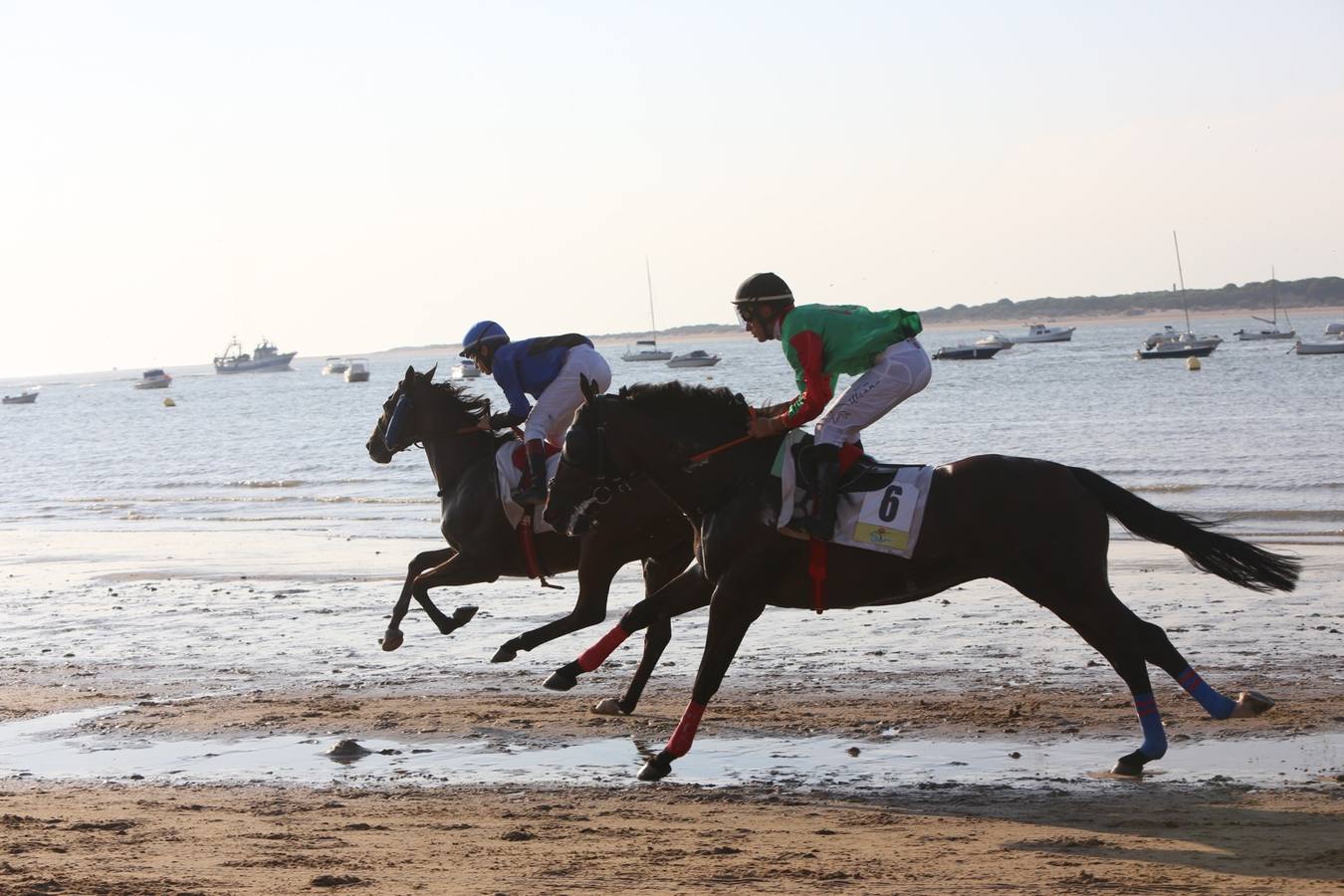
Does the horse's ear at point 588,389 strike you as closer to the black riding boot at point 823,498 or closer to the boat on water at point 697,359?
the black riding boot at point 823,498

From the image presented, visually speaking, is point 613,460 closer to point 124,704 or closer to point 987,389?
point 124,704

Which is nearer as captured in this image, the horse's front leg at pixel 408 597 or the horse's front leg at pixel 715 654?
the horse's front leg at pixel 715 654

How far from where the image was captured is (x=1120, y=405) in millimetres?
56531

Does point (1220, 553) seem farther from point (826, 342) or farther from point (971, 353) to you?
point (971, 353)

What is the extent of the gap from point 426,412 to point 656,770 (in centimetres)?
432

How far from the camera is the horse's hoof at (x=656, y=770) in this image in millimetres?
8469

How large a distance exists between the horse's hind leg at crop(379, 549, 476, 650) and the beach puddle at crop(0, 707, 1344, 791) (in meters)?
1.76

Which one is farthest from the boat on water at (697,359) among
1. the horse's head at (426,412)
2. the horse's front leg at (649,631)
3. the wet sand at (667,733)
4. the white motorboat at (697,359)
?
the horse's front leg at (649,631)

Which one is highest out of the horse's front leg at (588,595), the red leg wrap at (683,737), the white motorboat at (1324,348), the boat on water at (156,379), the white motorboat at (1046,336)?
the boat on water at (156,379)

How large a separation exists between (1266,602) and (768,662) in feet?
15.5

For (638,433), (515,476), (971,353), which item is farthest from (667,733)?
(971,353)

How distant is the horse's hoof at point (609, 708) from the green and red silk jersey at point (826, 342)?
8.21 feet

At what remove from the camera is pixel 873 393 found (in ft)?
28.7

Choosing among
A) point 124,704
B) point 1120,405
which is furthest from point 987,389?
point 124,704
